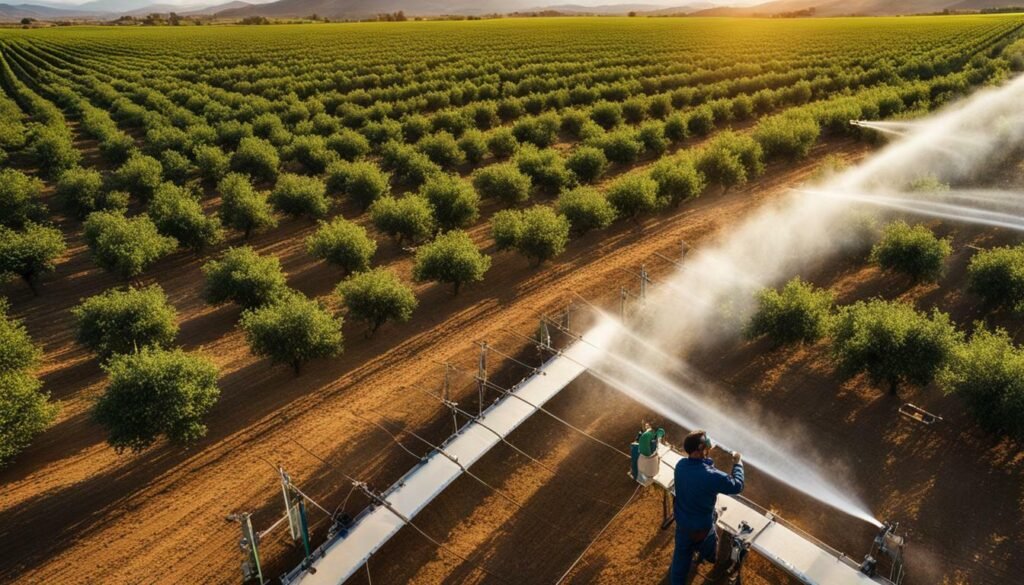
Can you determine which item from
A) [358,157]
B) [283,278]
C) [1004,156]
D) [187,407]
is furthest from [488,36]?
[187,407]

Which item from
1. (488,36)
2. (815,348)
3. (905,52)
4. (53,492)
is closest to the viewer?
(53,492)

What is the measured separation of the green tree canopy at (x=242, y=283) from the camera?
71.3 feet

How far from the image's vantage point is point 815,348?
1934cm

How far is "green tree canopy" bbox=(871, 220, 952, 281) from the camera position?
2166cm

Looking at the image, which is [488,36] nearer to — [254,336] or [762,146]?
[762,146]

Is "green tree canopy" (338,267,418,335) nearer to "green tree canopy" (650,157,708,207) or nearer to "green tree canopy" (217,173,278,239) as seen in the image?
"green tree canopy" (217,173,278,239)

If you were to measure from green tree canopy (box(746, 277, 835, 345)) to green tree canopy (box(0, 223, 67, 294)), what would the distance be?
1105 inches

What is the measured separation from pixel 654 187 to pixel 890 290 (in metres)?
11.3

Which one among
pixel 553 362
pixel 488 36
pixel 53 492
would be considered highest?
pixel 488 36

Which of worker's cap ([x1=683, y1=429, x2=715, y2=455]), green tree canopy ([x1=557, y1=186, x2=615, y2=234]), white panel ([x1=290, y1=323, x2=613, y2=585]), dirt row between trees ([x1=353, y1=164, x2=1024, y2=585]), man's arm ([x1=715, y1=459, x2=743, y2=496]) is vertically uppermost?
worker's cap ([x1=683, y1=429, x2=715, y2=455])

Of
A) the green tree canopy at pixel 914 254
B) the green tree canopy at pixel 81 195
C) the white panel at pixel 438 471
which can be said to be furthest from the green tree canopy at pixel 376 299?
the green tree canopy at pixel 81 195

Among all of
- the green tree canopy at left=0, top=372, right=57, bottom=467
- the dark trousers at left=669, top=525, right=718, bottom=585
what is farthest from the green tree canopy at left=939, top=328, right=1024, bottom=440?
the green tree canopy at left=0, top=372, right=57, bottom=467

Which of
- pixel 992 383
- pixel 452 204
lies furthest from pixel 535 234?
pixel 992 383

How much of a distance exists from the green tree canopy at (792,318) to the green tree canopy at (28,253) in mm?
28063
